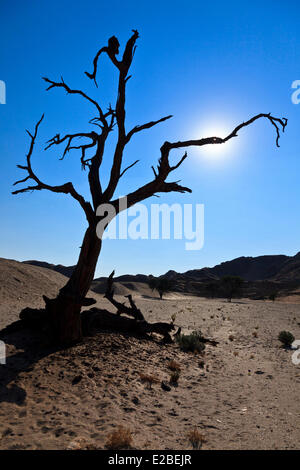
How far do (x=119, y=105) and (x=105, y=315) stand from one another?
25.2 ft

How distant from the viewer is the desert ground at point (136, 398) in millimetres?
5461

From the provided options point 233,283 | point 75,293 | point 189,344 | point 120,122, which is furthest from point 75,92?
point 233,283

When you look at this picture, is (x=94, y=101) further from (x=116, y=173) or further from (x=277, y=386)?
(x=277, y=386)

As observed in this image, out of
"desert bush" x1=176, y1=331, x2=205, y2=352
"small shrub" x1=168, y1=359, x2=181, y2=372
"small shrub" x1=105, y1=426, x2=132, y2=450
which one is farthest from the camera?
"desert bush" x1=176, y1=331, x2=205, y2=352

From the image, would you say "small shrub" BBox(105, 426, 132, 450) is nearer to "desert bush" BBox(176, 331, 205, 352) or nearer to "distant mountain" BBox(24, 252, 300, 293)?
"desert bush" BBox(176, 331, 205, 352)

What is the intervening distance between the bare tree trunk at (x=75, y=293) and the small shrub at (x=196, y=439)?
183 inches

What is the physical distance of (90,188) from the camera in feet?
32.0

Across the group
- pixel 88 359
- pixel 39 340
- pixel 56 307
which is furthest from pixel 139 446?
pixel 39 340

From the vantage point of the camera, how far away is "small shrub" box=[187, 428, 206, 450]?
527 cm

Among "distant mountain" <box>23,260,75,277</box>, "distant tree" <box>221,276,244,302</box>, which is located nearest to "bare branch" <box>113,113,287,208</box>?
"distant tree" <box>221,276,244,302</box>

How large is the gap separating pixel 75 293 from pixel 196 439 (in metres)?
5.03

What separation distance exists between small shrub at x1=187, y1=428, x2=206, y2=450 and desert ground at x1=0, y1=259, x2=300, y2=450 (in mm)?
98

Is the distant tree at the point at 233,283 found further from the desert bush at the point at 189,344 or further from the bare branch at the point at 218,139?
the bare branch at the point at 218,139

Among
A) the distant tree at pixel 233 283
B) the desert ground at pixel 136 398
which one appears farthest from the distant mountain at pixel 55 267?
the desert ground at pixel 136 398
